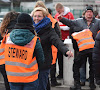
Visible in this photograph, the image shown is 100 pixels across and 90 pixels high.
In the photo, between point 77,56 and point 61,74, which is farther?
point 61,74

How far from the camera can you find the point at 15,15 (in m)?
3.88

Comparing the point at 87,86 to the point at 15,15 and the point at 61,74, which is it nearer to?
the point at 61,74

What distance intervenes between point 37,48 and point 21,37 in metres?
0.29

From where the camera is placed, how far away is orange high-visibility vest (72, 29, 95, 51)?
4556 millimetres

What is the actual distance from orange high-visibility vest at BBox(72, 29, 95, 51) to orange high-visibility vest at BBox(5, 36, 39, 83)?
5.50 feet

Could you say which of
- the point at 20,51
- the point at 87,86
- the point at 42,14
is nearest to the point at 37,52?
the point at 20,51

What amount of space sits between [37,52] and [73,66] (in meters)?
1.81

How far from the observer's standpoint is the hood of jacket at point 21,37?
304 centimetres

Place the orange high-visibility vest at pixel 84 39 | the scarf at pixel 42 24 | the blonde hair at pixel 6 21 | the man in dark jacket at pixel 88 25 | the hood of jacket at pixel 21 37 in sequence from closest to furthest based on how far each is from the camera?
the hood of jacket at pixel 21 37, the scarf at pixel 42 24, the blonde hair at pixel 6 21, the orange high-visibility vest at pixel 84 39, the man in dark jacket at pixel 88 25

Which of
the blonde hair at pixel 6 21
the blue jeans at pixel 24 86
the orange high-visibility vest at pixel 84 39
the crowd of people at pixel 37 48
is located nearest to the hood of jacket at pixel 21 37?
the crowd of people at pixel 37 48

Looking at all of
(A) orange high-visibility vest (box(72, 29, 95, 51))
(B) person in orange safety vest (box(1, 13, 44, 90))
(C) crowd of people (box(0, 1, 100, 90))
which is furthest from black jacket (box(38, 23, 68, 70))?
(A) orange high-visibility vest (box(72, 29, 95, 51))

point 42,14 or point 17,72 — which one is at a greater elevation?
point 42,14

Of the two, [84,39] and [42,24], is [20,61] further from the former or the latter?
[84,39]

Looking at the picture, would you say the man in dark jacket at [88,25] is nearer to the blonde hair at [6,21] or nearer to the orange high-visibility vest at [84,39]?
the orange high-visibility vest at [84,39]
